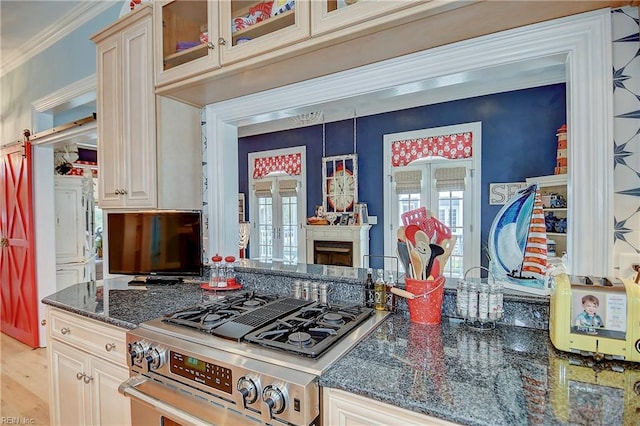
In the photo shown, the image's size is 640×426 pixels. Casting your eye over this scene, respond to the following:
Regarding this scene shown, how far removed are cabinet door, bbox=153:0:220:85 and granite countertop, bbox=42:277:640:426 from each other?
1.37m

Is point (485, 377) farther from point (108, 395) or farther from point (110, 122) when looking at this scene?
point (110, 122)

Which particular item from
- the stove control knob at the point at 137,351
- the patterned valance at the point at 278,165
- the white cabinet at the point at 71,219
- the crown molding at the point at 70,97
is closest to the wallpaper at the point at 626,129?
the stove control knob at the point at 137,351

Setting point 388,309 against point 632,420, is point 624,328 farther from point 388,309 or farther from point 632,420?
point 388,309

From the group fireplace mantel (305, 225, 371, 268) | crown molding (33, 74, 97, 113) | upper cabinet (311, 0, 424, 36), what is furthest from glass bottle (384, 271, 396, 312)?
fireplace mantel (305, 225, 371, 268)

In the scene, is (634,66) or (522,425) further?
(634,66)

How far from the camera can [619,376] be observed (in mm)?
865

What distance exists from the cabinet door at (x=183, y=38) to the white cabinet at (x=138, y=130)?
8cm

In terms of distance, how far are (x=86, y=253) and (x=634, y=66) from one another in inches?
211

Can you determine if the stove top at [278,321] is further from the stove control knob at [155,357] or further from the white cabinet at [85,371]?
the white cabinet at [85,371]

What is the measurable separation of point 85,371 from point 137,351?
547 millimetres

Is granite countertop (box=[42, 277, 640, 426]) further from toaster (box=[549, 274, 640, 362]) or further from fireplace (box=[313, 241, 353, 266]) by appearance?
fireplace (box=[313, 241, 353, 266])

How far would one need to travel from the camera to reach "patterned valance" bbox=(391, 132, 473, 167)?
4.52 metres

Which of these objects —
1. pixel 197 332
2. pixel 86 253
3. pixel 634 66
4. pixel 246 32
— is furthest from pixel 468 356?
pixel 86 253

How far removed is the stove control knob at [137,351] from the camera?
1216 mm
